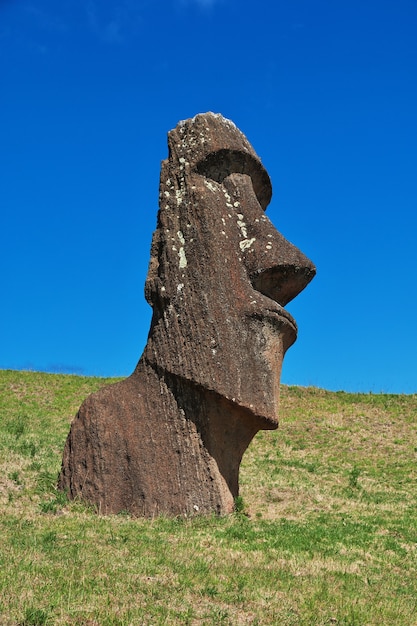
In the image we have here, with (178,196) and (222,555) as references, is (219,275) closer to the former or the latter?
(178,196)

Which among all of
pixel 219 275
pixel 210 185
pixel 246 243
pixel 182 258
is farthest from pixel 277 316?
pixel 210 185

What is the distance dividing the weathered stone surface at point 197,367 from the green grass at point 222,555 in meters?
0.47

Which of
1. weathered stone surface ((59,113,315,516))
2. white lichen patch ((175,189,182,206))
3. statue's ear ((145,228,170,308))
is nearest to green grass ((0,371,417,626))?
weathered stone surface ((59,113,315,516))

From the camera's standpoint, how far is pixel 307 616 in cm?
572

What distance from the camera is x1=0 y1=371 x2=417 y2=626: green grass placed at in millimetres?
5629

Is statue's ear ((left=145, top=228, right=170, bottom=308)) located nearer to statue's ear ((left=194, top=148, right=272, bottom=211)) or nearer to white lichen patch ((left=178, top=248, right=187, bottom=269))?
white lichen patch ((left=178, top=248, right=187, bottom=269))

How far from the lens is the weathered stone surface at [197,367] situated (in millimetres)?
9430

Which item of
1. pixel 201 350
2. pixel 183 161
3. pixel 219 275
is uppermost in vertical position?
pixel 183 161

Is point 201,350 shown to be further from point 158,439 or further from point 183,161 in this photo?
point 183,161

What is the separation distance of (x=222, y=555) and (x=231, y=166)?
18.2 ft

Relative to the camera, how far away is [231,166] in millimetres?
10648

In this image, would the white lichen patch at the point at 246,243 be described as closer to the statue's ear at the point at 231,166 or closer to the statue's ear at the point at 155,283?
the statue's ear at the point at 231,166

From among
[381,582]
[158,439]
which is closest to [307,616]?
[381,582]

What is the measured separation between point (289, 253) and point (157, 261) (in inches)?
73.8
